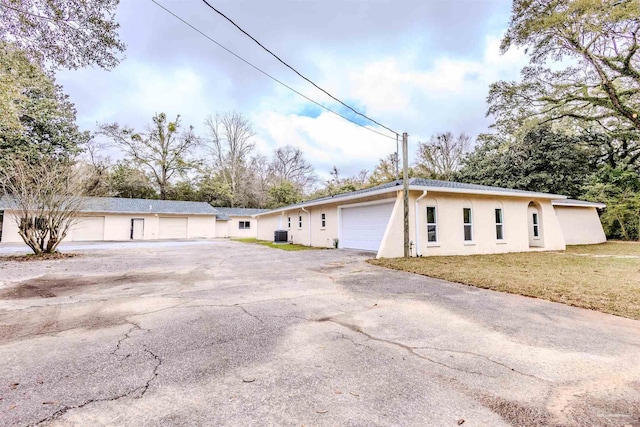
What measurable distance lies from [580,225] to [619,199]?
3653 mm

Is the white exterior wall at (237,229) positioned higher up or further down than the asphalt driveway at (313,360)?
higher up

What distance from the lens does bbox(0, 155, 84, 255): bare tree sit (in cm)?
1123

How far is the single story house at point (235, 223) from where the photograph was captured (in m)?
31.1

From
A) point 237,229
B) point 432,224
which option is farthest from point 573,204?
point 237,229

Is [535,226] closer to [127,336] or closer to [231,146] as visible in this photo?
[127,336]

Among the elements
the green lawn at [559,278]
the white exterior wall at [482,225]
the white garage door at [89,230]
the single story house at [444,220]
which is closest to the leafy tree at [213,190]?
the white garage door at [89,230]

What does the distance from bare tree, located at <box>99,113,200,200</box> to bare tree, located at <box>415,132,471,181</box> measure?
86.8 feet

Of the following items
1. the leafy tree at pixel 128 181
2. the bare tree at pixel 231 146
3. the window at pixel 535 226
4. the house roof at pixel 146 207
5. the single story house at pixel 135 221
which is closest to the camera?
the window at pixel 535 226

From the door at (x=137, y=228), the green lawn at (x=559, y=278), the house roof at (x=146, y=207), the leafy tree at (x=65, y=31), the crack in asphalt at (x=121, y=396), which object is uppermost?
the leafy tree at (x=65, y=31)

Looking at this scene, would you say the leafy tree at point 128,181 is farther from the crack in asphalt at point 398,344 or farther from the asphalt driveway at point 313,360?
the crack in asphalt at point 398,344

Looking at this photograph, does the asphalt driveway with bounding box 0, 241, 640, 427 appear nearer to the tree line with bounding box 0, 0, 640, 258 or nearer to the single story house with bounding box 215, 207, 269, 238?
the tree line with bounding box 0, 0, 640, 258

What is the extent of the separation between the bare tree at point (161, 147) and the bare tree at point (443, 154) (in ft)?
86.8

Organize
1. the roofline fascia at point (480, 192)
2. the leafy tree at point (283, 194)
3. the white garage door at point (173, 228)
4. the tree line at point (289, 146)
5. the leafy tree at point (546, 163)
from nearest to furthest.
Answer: the tree line at point (289, 146), the roofline fascia at point (480, 192), the leafy tree at point (546, 163), the white garage door at point (173, 228), the leafy tree at point (283, 194)

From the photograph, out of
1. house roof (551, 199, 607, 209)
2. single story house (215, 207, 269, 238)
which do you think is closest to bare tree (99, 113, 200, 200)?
single story house (215, 207, 269, 238)
